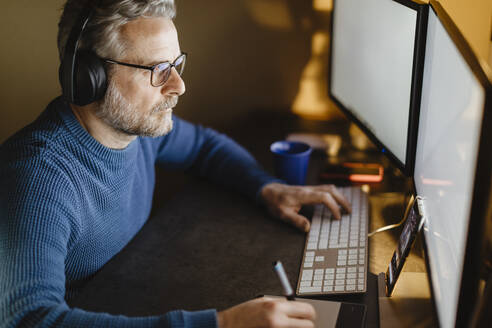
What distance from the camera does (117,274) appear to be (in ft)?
3.42

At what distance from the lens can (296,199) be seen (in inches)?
49.6

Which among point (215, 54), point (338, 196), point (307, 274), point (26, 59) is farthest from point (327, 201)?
point (26, 59)

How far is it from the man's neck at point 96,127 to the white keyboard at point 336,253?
513mm

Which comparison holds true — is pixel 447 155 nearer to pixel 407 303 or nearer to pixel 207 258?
pixel 407 303

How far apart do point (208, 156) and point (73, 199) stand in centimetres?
51

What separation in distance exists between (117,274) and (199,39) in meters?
0.99

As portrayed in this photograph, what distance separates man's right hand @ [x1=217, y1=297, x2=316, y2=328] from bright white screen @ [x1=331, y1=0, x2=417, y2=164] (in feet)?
1.50

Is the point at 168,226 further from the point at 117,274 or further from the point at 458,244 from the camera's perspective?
the point at 458,244

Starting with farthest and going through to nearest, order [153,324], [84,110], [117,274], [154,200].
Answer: [154,200]
[84,110]
[117,274]
[153,324]

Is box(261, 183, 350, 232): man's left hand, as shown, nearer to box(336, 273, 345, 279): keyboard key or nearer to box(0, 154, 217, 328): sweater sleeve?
box(336, 273, 345, 279): keyboard key

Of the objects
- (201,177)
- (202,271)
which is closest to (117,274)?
(202,271)

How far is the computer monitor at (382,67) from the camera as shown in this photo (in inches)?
40.3

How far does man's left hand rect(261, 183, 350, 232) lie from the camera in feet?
3.99

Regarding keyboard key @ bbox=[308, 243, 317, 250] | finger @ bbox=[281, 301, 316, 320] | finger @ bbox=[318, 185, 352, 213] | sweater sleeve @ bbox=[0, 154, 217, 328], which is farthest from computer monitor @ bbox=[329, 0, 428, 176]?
sweater sleeve @ bbox=[0, 154, 217, 328]
